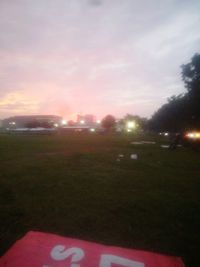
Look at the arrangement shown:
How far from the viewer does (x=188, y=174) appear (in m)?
12.6

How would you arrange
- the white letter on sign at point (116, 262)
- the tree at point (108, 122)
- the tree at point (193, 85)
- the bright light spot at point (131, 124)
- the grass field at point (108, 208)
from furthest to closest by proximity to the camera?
the bright light spot at point (131, 124) < the tree at point (108, 122) < the tree at point (193, 85) < the grass field at point (108, 208) < the white letter on sign at point (116, 262)

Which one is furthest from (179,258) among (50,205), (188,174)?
(188,174)

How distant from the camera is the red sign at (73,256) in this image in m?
4.33

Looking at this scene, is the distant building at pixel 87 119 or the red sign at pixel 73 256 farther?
the distant building at pixel 87 119

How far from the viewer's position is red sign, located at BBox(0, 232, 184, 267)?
4328 mm

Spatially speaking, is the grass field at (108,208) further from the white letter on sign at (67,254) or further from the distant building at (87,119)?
the distant building at (87,119)

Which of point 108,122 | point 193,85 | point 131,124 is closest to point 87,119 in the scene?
point 131,124

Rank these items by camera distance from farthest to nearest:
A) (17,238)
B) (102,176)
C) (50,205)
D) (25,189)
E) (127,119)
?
1. (127,119)
2. (102,176)
3. (25,189)
4. (50,205)
5. (17,238)

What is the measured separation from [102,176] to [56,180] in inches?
78.5

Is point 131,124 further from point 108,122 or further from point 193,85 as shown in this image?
point 193,85

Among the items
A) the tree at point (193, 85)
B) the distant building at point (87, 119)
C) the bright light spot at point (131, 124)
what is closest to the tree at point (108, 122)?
the distant building at point (87, 119)

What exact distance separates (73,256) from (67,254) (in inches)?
5.1

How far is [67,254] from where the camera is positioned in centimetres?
457

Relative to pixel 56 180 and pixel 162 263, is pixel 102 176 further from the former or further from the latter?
pixel 162 263
